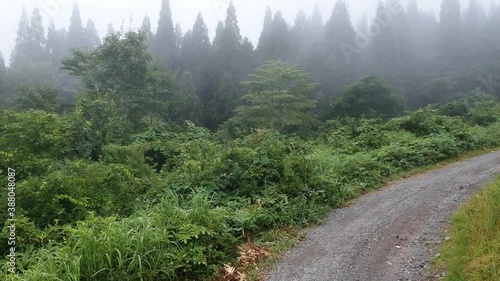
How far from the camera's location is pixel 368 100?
25.5m

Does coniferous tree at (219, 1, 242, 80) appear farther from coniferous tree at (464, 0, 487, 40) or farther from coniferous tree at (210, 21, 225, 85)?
coniferous tree at (464, 0, 487, 40)

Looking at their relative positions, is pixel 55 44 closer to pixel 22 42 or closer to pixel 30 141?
pixel 22 42

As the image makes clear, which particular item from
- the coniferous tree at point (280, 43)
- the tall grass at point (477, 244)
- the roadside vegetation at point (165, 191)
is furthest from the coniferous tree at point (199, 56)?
the tall grass at point (477, 244)

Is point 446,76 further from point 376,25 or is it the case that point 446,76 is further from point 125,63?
point 125,63

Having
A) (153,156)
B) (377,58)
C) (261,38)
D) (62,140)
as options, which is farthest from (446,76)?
(62,140)

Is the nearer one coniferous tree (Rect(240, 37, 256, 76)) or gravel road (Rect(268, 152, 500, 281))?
gravel road (Rect(268, 152, 500, 281))

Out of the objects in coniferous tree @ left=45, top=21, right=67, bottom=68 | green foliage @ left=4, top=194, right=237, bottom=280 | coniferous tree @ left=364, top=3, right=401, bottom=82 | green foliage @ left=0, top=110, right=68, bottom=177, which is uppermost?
coniferous tree @ left=45, top=21, right=67, bottom=68

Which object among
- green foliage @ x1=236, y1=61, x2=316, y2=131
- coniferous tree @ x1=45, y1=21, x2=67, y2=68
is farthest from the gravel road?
coniferous tree @ x1=45, y1=21, x2=67, y2=68

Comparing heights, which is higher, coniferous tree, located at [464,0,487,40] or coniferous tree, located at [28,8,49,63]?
coniferous tree, located at [28,8,49,63]

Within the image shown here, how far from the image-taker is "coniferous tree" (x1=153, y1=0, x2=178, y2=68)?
5091 cm

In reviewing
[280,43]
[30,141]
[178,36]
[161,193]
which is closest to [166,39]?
[178,36]

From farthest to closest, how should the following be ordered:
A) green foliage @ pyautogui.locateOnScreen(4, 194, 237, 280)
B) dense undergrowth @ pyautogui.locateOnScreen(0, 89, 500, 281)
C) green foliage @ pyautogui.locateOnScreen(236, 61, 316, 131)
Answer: green foliage @ pyautogui.locateOnScreen(236, 61, 316, 131), dense undergrowth @ pyautogui.locateOnScreen(0, 89, 500, 281), green foliage @ pyautogui.locateOnScreen(4, 194, 237, 280)

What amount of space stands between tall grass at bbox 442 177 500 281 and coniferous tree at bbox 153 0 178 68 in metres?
47.7

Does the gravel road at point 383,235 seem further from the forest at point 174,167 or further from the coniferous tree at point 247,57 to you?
the coniferous tree at point 247,57
